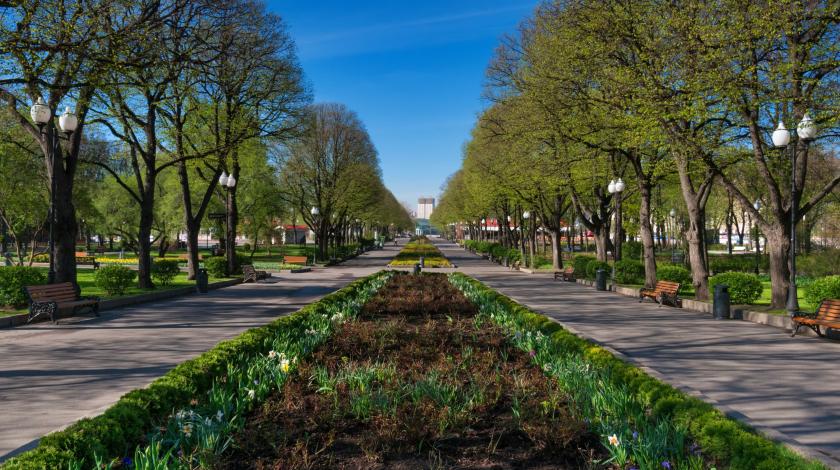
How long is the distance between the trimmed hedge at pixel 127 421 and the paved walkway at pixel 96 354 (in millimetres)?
892

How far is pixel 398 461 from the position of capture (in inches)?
182

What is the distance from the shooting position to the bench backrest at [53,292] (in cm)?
1305

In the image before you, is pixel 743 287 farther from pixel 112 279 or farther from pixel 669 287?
pixel 112 279

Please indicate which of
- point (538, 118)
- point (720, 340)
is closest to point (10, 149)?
point (538, 118)

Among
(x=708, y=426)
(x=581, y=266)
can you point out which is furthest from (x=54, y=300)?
(x=581, y=266)

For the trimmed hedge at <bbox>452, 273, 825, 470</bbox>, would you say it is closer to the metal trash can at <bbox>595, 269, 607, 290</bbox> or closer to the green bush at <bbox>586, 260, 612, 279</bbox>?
the metal trash can at <bbox>595, 269, 607, 290</bbox>

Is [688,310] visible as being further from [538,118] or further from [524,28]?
[524,28]

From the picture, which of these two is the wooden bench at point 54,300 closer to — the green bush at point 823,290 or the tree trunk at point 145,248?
the tree trunk at point 145,248

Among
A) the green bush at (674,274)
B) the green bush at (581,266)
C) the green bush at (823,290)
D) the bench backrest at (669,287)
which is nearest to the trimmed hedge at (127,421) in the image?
the green bush at (823,290)

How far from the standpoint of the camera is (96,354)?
9.52 metres

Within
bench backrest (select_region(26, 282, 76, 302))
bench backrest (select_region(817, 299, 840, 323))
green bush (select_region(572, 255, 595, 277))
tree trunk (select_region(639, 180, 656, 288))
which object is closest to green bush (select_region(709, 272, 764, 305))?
bench backrest (select_region(817, 299, 840, 323))

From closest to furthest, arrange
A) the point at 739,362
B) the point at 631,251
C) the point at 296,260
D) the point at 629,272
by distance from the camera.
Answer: the point at 739,362, the point at 629,272, the point at 296,260, the point at 631,251

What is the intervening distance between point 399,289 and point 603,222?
51.5 ft

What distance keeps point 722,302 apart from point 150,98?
19835 mm
